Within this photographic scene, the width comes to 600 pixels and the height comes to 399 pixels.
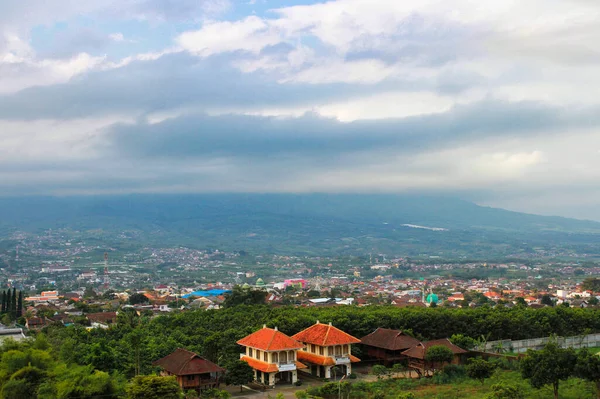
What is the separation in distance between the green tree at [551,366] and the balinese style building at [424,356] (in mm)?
5693

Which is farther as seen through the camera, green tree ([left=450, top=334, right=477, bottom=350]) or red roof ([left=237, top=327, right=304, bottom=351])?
green tree ([left=450, top=334, right=477, bottom=350])

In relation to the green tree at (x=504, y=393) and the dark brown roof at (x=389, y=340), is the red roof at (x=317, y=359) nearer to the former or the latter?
the dark brown roof at (x=389, y=340)

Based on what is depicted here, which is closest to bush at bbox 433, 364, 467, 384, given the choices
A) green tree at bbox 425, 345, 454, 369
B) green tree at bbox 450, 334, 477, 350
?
green tree at bbox 425, 345, 454, 369

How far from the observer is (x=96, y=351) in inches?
1086

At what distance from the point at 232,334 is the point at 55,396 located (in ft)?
37.9

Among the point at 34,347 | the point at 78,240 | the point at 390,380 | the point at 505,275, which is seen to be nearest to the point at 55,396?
the point at 34,347

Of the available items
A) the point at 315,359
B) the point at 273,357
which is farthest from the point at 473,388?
the point at 273,357

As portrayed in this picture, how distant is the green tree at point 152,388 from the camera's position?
2130cm

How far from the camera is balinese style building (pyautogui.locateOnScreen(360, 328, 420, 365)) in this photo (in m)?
31.3

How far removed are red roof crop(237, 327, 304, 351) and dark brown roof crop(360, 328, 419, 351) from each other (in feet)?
16.7

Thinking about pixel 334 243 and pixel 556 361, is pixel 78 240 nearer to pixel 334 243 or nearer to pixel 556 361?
pixel 334 243

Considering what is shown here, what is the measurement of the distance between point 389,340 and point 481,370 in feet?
18.7

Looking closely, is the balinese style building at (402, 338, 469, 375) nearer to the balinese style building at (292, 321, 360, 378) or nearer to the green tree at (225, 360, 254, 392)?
the balinese style building at (292, 321, 360, 378)

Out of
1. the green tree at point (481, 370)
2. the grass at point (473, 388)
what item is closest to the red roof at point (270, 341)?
the grass at point (473, 388)
